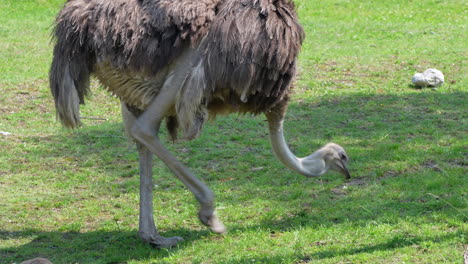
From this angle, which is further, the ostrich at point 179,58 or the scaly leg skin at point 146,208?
the scaly leg skin at point 146,208

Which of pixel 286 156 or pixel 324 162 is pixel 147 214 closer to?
pixel 286 156

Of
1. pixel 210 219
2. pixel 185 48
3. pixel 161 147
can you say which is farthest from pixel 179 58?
pixel 210 219

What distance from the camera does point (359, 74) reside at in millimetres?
11188

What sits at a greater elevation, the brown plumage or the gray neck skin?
the brown plumage

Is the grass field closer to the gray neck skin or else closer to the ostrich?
the gray neck skin

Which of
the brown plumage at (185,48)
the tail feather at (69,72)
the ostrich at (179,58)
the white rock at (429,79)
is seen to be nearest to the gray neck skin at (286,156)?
the ostrich at (179,58)

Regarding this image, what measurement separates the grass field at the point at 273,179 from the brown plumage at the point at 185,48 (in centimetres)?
103

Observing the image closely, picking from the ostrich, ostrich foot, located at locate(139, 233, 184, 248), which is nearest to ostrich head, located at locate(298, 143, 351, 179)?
the ostrich

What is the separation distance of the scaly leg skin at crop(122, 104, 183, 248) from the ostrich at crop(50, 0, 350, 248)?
86mm

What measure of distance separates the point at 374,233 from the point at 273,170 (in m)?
1.98

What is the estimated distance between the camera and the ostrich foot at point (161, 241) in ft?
18.3

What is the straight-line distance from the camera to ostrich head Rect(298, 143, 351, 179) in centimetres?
596

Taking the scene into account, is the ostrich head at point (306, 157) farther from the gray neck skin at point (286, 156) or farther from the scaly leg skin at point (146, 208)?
the scaly leg skin at point (146, 208)

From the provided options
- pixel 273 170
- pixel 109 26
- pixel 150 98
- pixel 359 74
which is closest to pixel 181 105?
pixel 150 98
